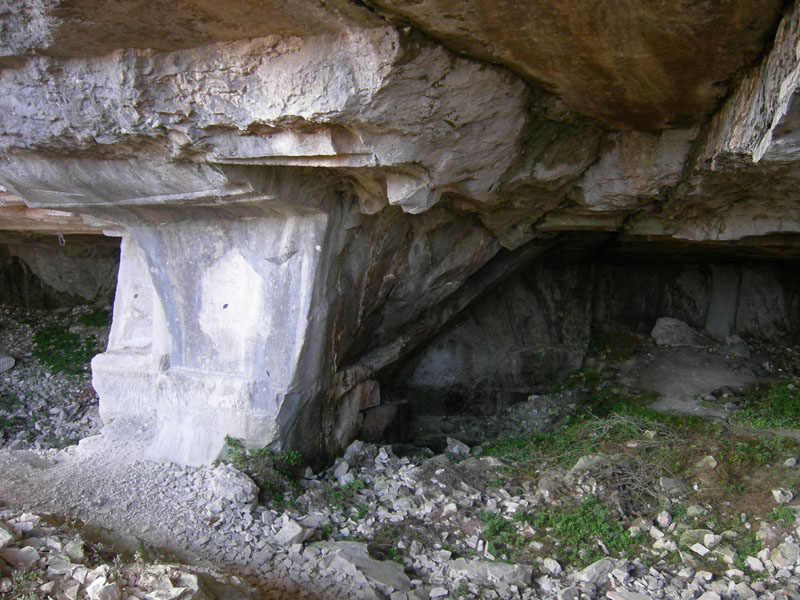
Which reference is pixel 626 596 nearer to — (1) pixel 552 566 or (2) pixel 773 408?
(1) pixel 552 566

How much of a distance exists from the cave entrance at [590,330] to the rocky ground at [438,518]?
6.83 feet

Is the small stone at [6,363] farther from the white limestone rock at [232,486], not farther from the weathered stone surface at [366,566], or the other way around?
the weathered stone surface at [366,566]

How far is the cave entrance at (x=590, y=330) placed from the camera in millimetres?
8422

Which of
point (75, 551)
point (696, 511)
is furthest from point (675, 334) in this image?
point (75, 551)

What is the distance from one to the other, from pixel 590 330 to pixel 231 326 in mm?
6434

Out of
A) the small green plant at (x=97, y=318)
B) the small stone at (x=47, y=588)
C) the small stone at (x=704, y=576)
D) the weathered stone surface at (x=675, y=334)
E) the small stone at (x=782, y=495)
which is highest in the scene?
the weathered stone surface at (x=675, y=334)

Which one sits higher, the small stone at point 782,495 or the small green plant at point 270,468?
the small stone at point 782,495

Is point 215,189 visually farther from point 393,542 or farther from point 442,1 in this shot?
point 393,542

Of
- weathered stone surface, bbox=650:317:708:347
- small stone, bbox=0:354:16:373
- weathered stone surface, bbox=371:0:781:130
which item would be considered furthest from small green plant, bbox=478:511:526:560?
small stone, bbox=0:354:16:373

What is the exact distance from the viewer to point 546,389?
907 cm

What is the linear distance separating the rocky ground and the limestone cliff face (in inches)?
24.1

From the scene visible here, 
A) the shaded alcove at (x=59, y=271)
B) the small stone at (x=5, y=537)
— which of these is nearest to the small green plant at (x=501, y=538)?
the small stone at (x=5, y=537)

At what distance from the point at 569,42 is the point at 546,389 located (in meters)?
6.72

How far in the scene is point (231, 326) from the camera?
5164mm
